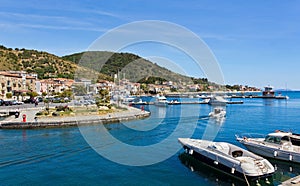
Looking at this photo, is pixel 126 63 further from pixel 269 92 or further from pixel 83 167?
pixel 269 92

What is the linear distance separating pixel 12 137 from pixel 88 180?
1287cm

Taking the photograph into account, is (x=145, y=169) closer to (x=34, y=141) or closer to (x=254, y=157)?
(x=254, y=157)

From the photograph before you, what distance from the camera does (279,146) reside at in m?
17.4

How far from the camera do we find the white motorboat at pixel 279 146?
16.5 m

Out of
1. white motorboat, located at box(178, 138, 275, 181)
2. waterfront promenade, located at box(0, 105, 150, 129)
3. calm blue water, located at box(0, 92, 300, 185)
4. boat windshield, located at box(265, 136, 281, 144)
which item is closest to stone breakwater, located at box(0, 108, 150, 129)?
waterfront promenade, located at box(0, 105, 150, 129)

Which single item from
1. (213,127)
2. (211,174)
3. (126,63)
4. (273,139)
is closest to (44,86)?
(126,63)

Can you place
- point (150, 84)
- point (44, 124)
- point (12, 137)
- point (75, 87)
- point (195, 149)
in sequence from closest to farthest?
point (195, 149) → point (12, 137) → point (44, 124) → point (75, 87) → point (150, 84)

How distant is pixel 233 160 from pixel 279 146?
206 inches

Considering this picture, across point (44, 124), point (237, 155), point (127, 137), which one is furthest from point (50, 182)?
point (44, 124)

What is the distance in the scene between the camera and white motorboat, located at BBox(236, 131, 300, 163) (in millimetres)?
16484

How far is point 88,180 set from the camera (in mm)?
13648

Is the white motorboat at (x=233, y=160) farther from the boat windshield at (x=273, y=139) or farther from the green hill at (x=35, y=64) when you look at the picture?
the green hill at (x=35, y=64)

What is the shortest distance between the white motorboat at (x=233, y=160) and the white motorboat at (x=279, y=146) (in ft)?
10.6

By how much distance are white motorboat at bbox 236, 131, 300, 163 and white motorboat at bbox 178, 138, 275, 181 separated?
3226 mm
